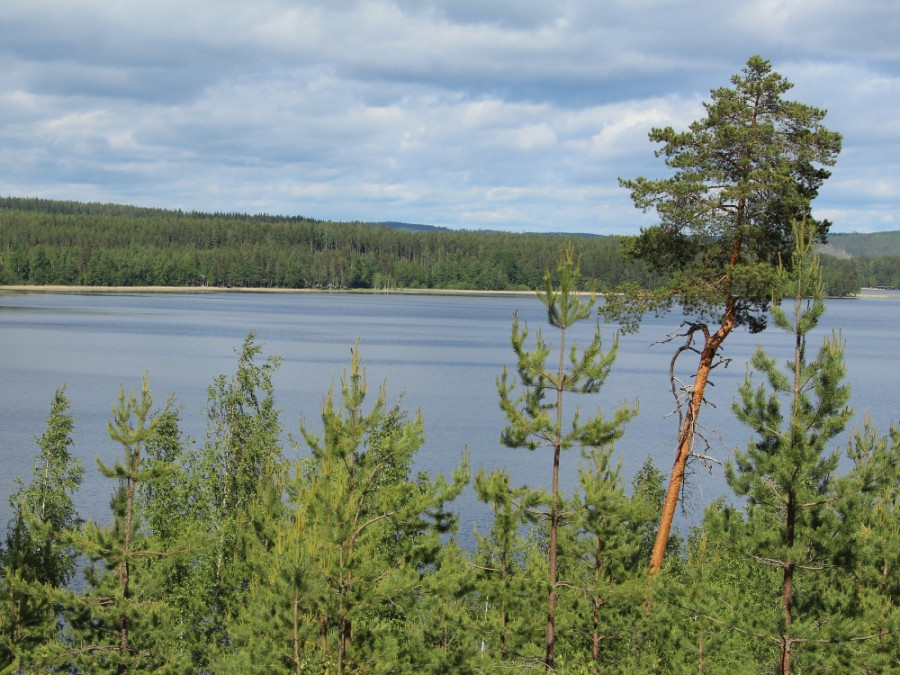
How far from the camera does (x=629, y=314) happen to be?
1709 centimetres

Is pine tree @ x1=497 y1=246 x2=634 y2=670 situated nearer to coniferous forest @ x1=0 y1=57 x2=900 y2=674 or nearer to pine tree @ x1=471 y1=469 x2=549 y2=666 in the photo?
coniferous forest @ x1=0 y1=57 x2=900 y2=674

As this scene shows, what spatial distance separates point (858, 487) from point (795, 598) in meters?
1.89

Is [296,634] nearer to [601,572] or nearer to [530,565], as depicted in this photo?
[530,565]

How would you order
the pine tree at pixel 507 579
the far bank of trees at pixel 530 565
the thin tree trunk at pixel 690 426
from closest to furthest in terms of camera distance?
the far bank of trees at pixel 530 565 < the pine tree at pixel 507 579 < the thin tree trunk at pixel 690 426

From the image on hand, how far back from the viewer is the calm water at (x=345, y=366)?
37.6 m

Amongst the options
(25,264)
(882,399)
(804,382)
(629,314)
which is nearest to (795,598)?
(804,382)

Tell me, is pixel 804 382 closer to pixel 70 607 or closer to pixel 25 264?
pixel 70 607

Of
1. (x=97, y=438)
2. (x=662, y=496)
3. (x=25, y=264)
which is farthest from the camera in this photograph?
(x=25, y=264)

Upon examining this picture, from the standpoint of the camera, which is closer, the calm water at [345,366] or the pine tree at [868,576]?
the pine tree at [868,576]

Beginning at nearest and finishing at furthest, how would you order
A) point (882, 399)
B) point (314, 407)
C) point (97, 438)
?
point (97, 438)
point (314, 407)
point (882, 399)

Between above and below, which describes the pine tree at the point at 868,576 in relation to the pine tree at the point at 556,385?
below

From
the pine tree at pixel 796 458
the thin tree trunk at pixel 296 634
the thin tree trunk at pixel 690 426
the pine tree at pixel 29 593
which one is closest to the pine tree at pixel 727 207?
the thin tree trunk at pixel 690 426

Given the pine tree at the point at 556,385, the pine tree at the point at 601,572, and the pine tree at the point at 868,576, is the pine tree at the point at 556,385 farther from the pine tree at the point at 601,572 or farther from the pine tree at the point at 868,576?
the pine tree at the point at 868,576

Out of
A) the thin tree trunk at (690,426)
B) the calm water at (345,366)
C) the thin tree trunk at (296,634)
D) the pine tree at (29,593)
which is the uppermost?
the thin tree trunk at (690,426)
